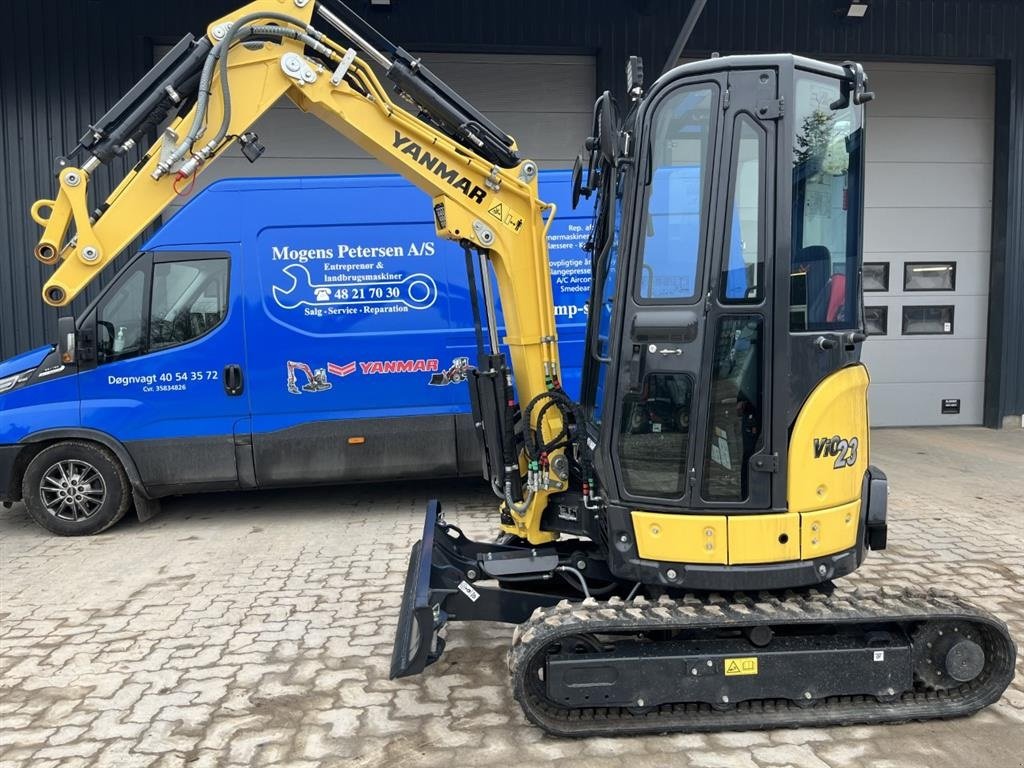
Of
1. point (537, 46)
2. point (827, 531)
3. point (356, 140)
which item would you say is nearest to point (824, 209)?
point (827, 531)

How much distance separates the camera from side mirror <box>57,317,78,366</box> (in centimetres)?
559

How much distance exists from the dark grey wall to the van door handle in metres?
3.79

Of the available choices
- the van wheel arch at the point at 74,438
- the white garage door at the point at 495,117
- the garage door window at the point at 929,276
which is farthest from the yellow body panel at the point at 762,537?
the garage door window at the point at 929,276

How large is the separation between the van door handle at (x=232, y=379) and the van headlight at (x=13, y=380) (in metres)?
1.49

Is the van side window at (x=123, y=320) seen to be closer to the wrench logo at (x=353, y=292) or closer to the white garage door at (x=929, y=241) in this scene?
the wrench logo at (x=353, y=292)

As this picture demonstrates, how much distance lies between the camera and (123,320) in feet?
19.2

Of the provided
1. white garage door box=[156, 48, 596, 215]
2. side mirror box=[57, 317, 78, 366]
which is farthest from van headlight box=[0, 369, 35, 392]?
white garage door box=[156, 48, 596, 215]

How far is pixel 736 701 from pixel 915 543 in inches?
128

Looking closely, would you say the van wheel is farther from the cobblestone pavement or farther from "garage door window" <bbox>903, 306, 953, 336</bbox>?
"garage door window" <bbox>903, 306, 953, 336</bbox>

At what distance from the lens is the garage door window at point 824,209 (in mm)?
2789

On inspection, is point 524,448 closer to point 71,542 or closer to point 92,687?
point 92,687

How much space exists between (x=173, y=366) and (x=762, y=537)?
479 cm

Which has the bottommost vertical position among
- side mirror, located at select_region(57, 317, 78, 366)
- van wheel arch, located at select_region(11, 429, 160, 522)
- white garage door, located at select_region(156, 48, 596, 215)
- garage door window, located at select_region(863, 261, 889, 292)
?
van wheel arch, located at select_region(11, 429, 160, 522)

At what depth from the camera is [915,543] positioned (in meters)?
5.37
